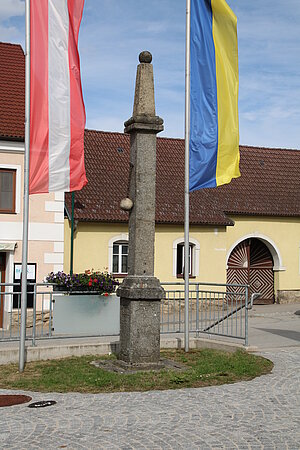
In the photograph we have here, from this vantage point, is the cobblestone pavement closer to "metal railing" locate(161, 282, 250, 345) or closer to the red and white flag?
the red and white flag

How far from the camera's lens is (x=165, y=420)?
278 inches

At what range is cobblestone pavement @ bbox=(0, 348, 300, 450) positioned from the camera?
618 cm

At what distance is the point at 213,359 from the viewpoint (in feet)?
35.9

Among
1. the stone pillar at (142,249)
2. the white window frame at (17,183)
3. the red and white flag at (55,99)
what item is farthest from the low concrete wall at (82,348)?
the white window frame at (17,183)

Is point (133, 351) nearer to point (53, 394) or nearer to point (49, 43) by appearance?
point (53, 394)

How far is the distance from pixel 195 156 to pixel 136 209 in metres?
2.13

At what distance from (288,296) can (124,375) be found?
57.3 ft

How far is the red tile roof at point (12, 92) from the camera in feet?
60.3

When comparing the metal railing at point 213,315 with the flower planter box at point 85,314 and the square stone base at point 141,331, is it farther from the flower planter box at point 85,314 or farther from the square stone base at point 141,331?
the square stone base at point 141,331

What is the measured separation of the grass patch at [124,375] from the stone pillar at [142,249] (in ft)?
2.08

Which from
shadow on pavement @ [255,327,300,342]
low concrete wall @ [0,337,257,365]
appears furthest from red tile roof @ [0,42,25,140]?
shadow on pavement @ [255,327,300,342]

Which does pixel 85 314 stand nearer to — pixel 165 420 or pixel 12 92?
pixel 165 420

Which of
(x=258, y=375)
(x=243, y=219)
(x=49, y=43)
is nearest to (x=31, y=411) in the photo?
(x=258, y=375)

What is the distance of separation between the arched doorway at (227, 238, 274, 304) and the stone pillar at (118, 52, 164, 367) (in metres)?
15.3
